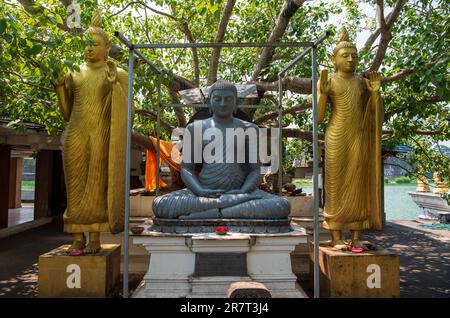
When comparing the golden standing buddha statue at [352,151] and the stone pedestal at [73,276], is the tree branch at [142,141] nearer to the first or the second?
the stone pedestal at [73,276]

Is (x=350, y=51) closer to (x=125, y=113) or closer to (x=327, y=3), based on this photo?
(x=125, y=113)

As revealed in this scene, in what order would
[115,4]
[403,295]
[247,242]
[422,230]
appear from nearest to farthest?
[247,242] → [403,295] → [115,4] → [422,230]

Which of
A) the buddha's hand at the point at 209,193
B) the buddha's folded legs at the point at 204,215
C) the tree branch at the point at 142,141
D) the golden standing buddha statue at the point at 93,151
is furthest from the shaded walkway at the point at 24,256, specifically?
the tree branch at the point at 142,141

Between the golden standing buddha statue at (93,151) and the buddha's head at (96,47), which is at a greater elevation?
the buddha's head at (96,47)

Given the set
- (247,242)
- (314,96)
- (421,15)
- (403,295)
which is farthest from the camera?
(421,15)

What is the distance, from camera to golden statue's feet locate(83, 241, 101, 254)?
4.11 metres

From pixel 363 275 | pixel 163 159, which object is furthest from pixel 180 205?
pixel 163 159

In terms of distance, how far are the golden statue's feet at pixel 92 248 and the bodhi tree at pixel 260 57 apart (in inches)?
72.7

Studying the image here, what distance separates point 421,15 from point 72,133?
610 centimetres

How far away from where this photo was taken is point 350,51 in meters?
Result: 4.33

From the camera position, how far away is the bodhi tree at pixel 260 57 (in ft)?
16.0

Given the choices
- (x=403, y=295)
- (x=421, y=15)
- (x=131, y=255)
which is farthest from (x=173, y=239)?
(x=421, y=15)

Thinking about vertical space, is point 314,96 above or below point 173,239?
above

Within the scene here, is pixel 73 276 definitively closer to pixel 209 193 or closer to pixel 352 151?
pixel 209 193
